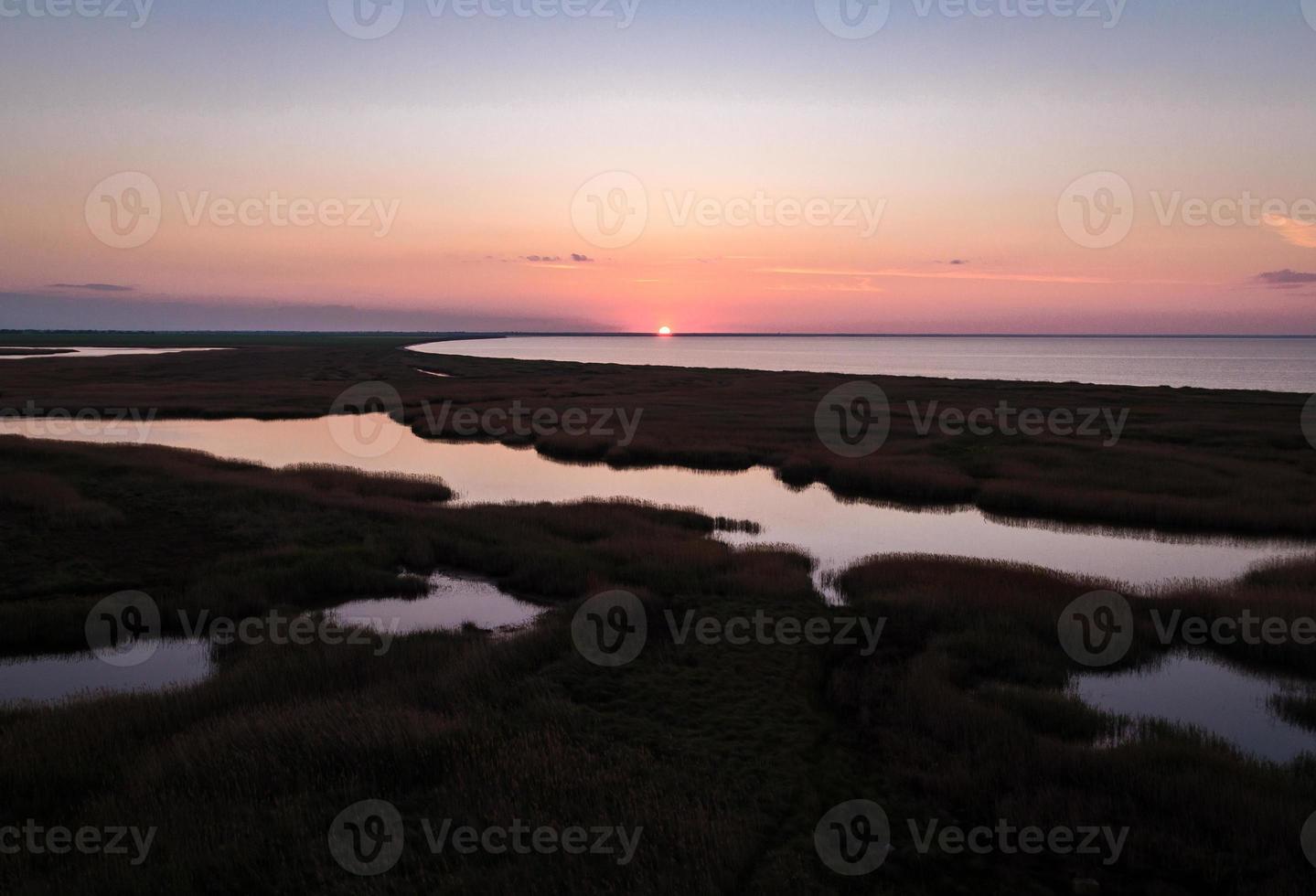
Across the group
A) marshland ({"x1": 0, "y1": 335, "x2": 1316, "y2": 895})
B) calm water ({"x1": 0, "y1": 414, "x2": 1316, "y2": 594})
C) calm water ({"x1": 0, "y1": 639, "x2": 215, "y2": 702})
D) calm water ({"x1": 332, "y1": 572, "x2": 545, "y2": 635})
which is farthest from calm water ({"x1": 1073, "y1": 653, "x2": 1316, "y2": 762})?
calm water ({"x1": 0, "y1": 639, "x2": 215, "y2": 702})

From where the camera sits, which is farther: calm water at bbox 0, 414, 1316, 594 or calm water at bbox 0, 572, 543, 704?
calm water at bbox 0, 414, 1316, 594

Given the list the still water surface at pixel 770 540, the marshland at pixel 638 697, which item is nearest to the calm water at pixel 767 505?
the still water surface at pixel 770 540

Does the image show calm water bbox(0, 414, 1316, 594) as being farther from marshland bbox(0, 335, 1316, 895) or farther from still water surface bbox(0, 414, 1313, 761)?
marshland bbox(0, 335, 1316, 895)

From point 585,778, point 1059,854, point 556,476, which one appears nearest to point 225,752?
point 585,778

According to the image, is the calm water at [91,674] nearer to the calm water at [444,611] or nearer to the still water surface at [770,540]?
the still water surface at [770,540]

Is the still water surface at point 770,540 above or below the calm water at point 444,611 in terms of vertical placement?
above

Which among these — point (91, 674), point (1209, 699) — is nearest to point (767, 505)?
point (1209, 699)
